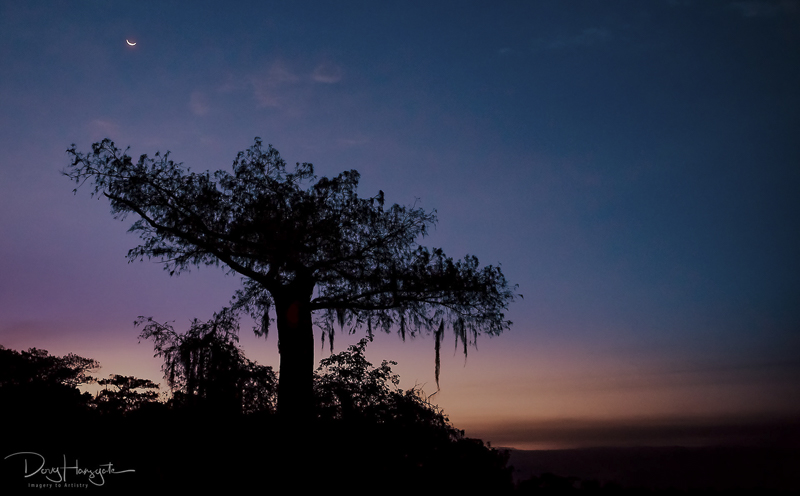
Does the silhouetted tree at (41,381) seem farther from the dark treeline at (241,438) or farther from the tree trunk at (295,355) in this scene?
the tree trunk at (295,355)

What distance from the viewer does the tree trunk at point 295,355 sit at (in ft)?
44.8

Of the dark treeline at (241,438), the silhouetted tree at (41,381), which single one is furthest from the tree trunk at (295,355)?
the silhouetted tree at (41,381)

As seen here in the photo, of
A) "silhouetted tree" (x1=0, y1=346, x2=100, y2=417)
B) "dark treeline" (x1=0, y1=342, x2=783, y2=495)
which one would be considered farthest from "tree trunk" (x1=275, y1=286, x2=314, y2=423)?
"silhouetted tree" (x1=0, y1=346, x2=100, y2=417)

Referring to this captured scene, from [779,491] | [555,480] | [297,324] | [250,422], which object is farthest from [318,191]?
[779,491]

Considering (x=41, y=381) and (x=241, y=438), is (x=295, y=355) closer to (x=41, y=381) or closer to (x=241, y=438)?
(x=241, y=438)

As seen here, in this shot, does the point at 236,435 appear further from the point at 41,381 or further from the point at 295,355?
the point at 41,381

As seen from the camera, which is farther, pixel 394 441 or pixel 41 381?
pixel 41 381

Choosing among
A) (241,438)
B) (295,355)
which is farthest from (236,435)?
(295,355)

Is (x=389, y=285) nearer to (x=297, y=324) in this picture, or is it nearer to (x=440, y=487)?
(x=297, y=324)

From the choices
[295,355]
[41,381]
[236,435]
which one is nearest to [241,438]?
[236,435]

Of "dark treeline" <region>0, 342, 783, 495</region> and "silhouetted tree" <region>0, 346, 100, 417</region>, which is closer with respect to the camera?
"dark treeline" <region>0, 342, 783, 495</region>

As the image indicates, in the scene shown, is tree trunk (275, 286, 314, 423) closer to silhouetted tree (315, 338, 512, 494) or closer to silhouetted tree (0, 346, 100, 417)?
silhouetted tree (315, 338, 512, 494)

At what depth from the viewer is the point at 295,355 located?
47.3ft

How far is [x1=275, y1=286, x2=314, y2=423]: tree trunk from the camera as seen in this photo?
44.8 feet
